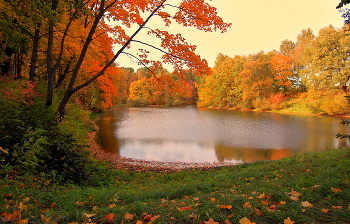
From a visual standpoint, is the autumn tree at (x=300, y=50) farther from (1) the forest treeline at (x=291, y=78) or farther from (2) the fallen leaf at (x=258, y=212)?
(2) the fallen leaf at (x=258, y=212)

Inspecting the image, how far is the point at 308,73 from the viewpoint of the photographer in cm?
3366

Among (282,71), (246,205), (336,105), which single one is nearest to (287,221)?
(246,205)

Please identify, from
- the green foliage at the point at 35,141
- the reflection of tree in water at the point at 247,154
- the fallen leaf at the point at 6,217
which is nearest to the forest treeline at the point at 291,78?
the reflection of tree in water at the point at 247,154

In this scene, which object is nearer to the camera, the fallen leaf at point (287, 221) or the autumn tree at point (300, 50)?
the fallen leaf at point (287, 221)

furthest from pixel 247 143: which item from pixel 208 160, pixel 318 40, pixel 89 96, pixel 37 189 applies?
pixel 318 40

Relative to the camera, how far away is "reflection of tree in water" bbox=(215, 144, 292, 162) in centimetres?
1015

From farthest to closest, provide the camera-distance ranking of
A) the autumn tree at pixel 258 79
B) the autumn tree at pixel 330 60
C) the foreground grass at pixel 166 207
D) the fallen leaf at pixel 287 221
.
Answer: the autumn tree at pixel 258 79 < the autumn tree at pixel 330 60 < the foreground grass at pixel 166 207 < the fallen leaf at pixel 287 221

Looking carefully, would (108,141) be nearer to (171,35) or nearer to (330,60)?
(171,35)

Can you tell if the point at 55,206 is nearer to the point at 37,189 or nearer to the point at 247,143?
the point at 37,189

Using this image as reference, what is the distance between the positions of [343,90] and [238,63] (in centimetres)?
2051

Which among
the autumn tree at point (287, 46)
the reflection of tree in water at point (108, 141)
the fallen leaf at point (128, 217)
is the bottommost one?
the reflection of tree in water at point (108, 141)

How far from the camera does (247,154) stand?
35.9ft

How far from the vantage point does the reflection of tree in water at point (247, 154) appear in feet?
33.3

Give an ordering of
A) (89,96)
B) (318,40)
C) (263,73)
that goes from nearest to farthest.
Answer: (89,96) < (318,40) < (263,73)
